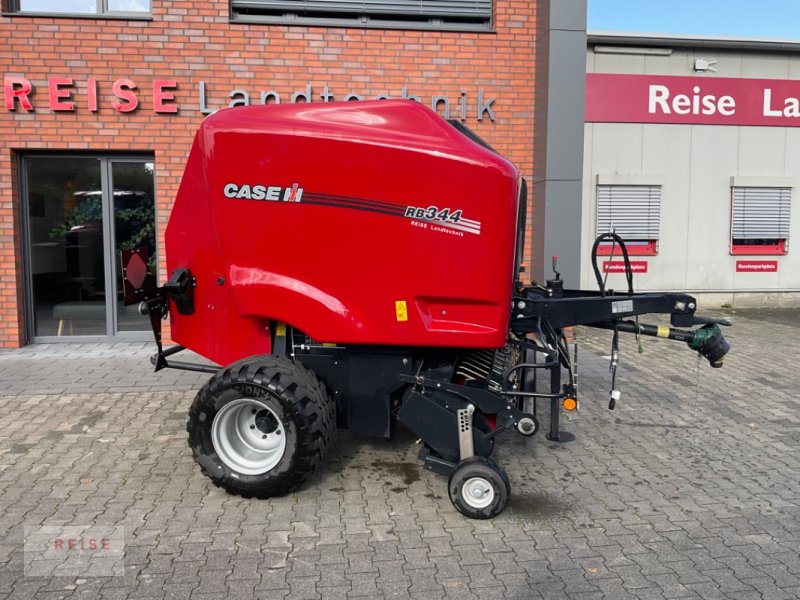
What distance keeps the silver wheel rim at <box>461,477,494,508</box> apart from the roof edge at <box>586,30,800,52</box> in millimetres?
9999

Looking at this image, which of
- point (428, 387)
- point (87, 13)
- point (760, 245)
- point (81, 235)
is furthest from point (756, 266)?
point (87, 13)

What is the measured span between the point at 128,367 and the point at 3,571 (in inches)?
170

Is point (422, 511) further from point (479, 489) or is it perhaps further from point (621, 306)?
point (621, 306)

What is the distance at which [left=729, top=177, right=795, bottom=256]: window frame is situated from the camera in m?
12.0

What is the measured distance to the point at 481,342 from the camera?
3707 mm

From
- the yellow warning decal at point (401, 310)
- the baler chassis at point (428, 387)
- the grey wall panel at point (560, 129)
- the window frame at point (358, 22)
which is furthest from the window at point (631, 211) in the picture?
the yellow warning decal at point (401, 310)

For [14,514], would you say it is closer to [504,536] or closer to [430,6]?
[504,536]

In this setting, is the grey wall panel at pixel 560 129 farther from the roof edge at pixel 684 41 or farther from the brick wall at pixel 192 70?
the roof edge at pixel 684 41

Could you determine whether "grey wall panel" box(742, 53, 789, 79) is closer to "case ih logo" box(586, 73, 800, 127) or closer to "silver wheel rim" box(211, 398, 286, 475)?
"case ih logo" box(586, 73, 800, 127)

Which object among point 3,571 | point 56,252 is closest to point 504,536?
point 3,571

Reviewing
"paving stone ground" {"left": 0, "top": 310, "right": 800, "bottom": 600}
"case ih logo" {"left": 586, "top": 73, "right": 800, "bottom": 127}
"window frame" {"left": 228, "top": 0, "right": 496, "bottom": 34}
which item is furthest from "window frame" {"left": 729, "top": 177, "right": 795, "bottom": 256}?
"paving stone ground" {"left": 0, "top": 310, "right": 800, "bottom": 600}

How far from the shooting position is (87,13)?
25.3 ft

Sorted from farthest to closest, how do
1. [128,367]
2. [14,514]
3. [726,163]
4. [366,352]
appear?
[726,163] < [128,367] < [366,352] < [14,514]

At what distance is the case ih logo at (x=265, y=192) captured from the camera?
12.1 ft
